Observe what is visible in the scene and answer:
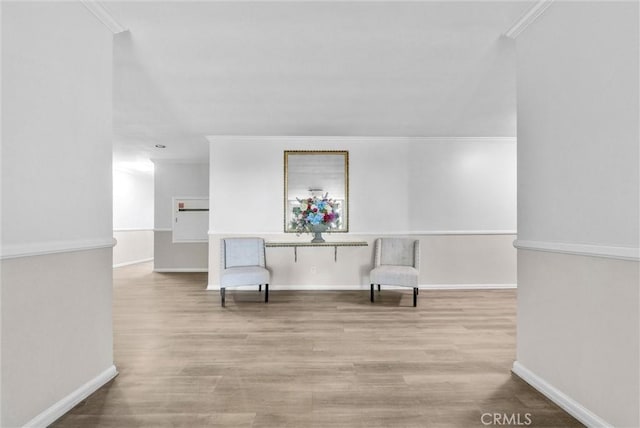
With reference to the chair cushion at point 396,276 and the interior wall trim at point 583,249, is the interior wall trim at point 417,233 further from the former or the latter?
the interior wall trim at point 583,249

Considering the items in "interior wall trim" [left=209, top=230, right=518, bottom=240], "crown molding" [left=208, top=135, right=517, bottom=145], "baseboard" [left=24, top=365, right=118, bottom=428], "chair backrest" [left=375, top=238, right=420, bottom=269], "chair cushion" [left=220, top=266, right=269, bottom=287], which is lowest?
"baseboard" [left=24, top=365, right=118, bottom=428]

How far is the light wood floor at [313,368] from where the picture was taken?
5.86 feet

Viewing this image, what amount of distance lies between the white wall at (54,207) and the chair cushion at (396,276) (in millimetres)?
2986

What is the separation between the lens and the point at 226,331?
10.3 ft

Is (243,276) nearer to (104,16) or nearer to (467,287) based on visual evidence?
(104,16)

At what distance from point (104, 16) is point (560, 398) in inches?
137

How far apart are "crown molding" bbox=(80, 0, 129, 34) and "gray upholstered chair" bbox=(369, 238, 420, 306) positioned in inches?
140

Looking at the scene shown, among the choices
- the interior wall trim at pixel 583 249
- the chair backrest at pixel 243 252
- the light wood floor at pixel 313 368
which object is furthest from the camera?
the chair backrest at pixel 243 252

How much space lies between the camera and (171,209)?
6.98 m

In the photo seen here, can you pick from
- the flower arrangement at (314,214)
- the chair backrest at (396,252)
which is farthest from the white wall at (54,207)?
the chair backrest at (396,252)

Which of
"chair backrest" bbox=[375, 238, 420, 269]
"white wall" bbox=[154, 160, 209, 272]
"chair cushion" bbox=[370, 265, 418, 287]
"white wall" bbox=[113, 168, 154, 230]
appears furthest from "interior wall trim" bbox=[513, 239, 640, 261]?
"white wall" bbox=[113, 168, 154, 230]

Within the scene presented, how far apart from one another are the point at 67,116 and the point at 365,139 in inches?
153

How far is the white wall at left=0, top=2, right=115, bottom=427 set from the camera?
1509 millimetres

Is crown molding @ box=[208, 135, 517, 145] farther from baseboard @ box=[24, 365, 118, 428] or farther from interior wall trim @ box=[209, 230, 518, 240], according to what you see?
baseboard @ box=[24, 365, 118, 428]
